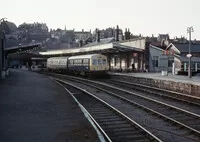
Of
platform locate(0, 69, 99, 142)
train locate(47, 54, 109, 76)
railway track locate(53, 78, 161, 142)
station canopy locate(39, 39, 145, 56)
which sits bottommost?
railway track locate(53, 78, 161, 142)

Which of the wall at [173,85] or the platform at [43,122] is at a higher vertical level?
the wall at [173,85]

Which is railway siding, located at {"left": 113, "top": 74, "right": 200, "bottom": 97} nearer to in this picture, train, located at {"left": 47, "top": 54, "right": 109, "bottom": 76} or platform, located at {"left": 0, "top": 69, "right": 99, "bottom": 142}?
train, located at {"left": 47, "top": 54, "right": 109, "bottom": 76}

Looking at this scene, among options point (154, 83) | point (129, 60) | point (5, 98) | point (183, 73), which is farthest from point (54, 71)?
point (5, 98)

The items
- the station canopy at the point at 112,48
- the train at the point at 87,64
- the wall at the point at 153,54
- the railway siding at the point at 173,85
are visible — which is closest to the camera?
the railway siding at the point at 173,85

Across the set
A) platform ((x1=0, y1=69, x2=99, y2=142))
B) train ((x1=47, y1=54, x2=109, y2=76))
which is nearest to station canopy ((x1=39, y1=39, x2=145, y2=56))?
train ((x1=47, y1=54, x2=109, y2=76))

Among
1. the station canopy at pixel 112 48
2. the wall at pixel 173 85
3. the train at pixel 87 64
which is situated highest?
the station canopy at pixel 112 48

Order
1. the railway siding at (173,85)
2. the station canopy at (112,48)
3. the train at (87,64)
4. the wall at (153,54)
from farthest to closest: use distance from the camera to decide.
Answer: the wall at (153,54) → the station canopy at (112,48) → the train at (87,64) → the railway siding at (173,85)

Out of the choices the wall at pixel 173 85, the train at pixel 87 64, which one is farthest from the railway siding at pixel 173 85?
the train at pixel 87 64

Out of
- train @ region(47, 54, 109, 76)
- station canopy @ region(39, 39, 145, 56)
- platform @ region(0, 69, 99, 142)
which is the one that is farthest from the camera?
station canopy @ region(39, 39, 145, 56)

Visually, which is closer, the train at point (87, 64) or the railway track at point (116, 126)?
the railway track at point (116, 126)

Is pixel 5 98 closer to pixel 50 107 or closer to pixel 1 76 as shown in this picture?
pixel 50 107

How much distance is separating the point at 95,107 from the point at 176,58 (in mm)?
39125

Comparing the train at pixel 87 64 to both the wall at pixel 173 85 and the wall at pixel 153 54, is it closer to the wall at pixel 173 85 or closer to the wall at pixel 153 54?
the wall at pixel 173 85

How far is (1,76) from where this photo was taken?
36.8m
